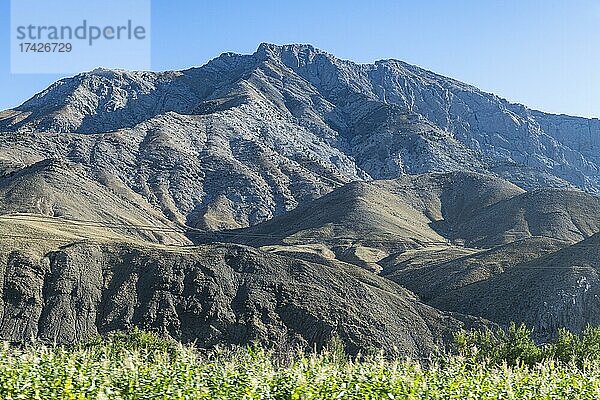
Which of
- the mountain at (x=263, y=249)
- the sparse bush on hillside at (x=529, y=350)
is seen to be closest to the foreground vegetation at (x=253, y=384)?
the sparse bush on hillside at (x=529, y=350)

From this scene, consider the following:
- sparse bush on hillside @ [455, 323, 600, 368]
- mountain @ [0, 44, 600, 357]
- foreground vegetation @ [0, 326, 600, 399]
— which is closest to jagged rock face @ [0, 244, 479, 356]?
mountain @ [0, 44, 600, 357]

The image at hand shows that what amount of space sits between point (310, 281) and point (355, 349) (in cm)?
1312

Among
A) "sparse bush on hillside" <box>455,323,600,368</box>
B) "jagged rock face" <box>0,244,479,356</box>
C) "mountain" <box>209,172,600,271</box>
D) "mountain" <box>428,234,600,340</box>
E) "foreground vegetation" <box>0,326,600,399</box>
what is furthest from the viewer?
"mountain" <box>209,172,600,271</box>

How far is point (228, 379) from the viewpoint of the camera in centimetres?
1321

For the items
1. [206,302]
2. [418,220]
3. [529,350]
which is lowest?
[529,350]

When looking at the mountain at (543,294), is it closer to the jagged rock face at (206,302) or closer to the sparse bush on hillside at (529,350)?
the jagged rock face at (206,302)

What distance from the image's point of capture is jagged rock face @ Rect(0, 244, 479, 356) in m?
57.3

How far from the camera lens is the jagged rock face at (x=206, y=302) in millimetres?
57344

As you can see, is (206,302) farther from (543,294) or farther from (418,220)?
(418,220)

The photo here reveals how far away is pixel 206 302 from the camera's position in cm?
6153

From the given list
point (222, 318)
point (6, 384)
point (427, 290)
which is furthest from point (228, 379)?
point (427, 290)

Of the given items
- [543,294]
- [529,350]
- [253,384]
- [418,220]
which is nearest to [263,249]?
[543,294]

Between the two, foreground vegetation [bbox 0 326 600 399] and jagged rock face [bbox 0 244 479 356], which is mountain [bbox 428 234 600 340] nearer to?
jagged rock face [bbox 0 244 479 356]

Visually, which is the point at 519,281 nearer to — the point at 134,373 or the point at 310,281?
the point at 310,281
